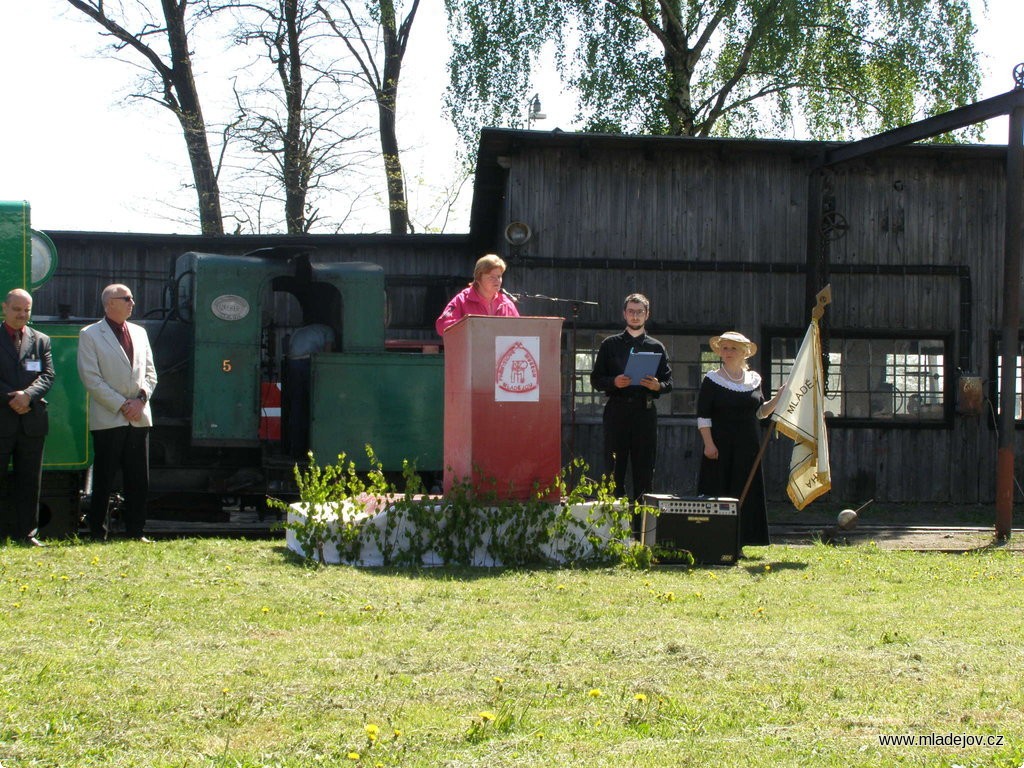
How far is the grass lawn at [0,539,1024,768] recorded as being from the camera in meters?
3.78

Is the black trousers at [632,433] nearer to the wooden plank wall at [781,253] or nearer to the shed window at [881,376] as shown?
the wooden plank wall at [781,253]

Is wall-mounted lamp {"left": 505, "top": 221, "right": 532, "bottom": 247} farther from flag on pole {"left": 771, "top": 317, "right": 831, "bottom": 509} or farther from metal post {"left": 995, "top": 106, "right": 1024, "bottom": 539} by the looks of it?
flag on pole {"left": 771, "top": 317, "right": 831, "bottom": 509}

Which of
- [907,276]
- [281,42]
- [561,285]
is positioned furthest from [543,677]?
[281,42]

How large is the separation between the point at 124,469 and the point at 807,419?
5187 mm

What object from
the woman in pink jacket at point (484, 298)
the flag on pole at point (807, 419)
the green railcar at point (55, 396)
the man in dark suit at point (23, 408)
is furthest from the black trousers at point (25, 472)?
the flag on pole at point (807, 419)

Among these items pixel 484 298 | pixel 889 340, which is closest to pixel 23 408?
pixel 484 298

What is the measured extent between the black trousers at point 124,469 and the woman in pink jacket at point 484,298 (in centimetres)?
260

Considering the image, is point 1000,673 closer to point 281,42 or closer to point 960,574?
point 960,574

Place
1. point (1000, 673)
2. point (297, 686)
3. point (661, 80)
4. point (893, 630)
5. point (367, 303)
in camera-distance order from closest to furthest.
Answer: point (297, 686), point (1000, 673), point (893, 630), point (367, 303), point (661, 80)

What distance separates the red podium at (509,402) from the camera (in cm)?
760

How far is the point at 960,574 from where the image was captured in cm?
805

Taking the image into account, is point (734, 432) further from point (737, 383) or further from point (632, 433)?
point (632, 433)

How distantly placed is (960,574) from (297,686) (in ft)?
17.1

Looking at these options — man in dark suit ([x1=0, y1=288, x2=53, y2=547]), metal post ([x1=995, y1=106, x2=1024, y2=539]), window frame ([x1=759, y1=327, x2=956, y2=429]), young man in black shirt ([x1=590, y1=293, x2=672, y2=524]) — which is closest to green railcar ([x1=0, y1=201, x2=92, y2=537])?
man in dark suit ([x1=0, y1=288, x2=53, y2=547])
